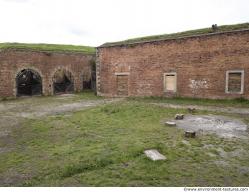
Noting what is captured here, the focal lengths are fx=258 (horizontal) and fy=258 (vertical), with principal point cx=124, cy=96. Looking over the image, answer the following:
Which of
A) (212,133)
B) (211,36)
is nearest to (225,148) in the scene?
(212,133)

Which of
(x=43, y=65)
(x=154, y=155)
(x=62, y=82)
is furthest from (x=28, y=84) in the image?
(x=154, y=155)

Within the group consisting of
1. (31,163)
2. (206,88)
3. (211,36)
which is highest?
(211,36)

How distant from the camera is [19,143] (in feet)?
26.6

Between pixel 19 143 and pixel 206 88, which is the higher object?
pixel 206 88

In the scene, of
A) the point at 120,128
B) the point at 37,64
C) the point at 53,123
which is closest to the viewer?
the point at 120,128

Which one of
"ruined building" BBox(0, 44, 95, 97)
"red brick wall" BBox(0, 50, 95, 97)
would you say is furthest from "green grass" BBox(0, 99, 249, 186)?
"ruined building" BBox(0, 44, 95, 97)

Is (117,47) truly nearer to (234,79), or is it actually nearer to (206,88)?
(206,88)

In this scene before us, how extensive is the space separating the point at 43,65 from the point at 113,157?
18.2 meters

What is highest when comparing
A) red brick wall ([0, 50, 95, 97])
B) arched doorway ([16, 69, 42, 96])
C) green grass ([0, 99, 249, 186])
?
red brick wall ([0, 50, 95, 97])

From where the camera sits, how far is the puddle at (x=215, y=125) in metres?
8.74

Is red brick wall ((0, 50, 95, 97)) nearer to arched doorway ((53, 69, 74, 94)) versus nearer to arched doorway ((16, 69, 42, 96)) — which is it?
arched doorway ((53, 69, 74, 94))

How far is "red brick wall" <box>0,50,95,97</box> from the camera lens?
66.7 feet

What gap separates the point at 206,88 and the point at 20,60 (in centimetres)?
1467

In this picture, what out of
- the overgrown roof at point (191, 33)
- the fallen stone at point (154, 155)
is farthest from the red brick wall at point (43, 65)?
the fallen stone at point (154, 155)
